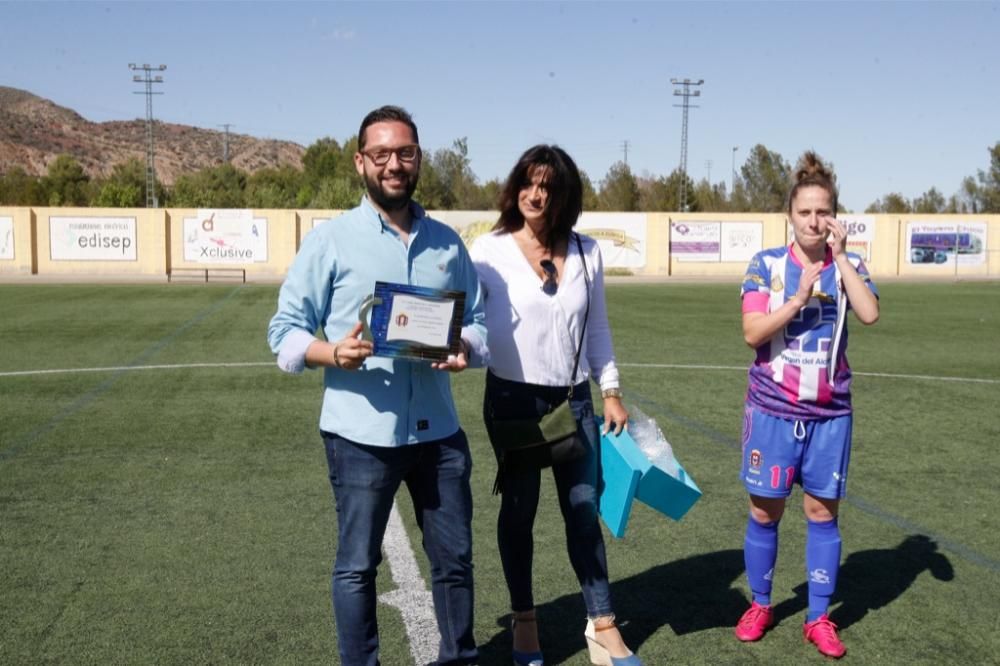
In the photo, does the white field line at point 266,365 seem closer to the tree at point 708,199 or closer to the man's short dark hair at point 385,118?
the man's short dark hair at point 385,118

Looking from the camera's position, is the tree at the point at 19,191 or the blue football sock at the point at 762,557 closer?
the blue football sock at the point at 762,557

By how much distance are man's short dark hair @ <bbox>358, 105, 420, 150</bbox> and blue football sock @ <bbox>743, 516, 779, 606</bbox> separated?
2.10 metres

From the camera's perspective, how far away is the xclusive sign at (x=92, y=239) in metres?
42.3

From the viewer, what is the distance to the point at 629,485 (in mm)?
3703

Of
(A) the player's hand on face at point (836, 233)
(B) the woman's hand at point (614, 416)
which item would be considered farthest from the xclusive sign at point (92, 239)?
(A) the player's hand on face at point (836, 233)

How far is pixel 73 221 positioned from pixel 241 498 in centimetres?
4021

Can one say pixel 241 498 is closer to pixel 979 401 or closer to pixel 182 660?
pixel 182 660

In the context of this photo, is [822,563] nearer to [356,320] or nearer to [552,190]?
[552,190]

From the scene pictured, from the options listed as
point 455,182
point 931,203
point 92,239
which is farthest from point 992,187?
point 92,239

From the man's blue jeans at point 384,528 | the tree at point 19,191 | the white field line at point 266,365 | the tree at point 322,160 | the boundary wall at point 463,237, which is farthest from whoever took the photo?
the tree at point 322,160

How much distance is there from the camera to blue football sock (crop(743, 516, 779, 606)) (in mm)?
4066

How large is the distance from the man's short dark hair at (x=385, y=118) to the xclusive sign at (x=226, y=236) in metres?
41.8

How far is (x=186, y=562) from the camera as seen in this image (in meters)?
4.93

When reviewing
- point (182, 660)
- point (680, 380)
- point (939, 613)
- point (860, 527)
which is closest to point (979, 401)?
point (680, 380)
